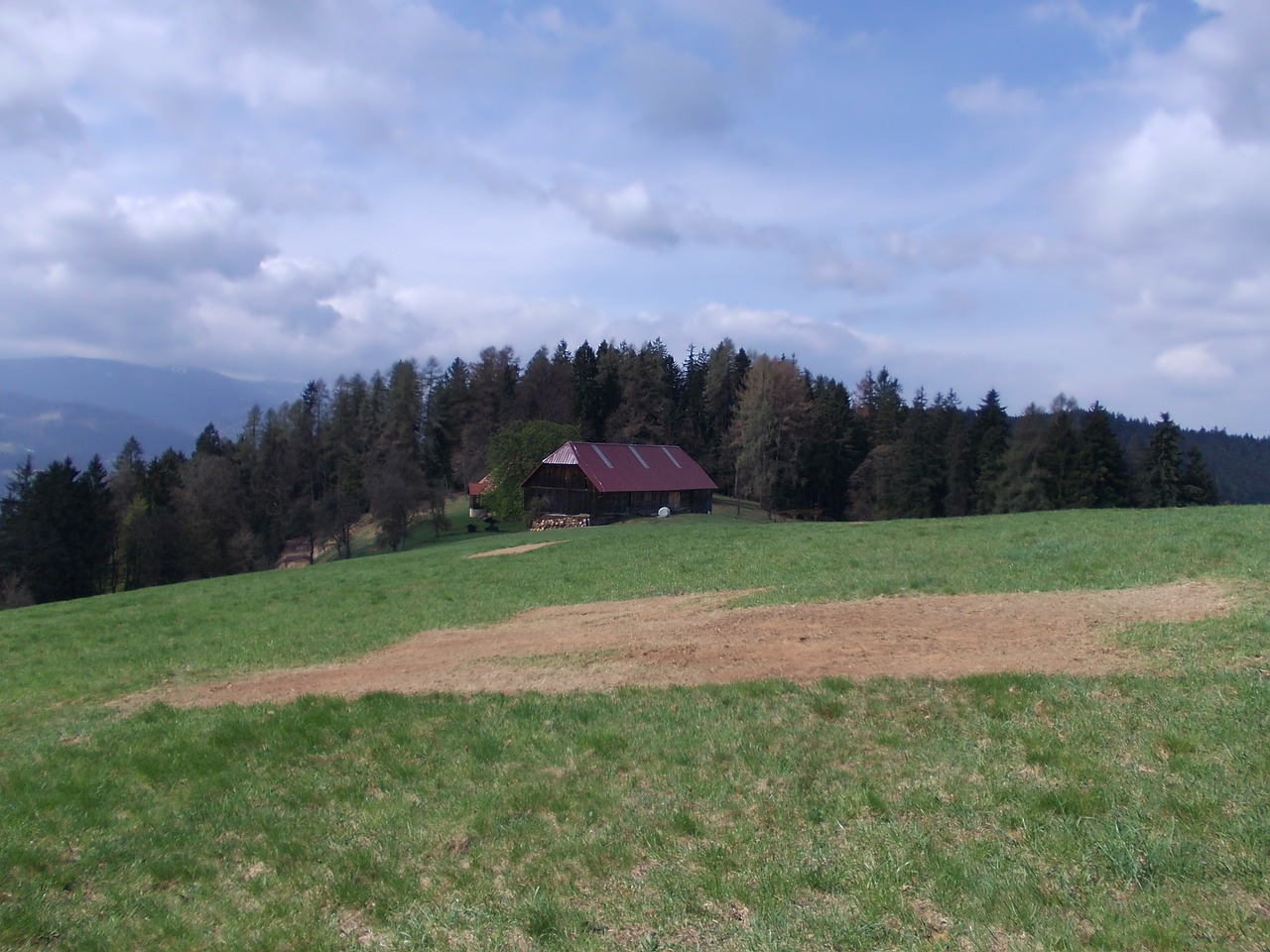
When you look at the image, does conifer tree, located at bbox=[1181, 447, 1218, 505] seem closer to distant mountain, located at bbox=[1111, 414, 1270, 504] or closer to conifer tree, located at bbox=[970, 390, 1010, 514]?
conifer tree, located at bbox=[970, 390, 1010, 514]

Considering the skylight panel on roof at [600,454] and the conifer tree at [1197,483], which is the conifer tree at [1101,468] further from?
the skylight panel on roof at [600,454]

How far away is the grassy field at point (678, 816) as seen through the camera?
5.12 meters

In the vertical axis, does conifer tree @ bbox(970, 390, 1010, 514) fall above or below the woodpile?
above

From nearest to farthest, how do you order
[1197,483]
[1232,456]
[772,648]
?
[772,648] < [1197,483] < [1232,456]

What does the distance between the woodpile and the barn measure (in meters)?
0.59

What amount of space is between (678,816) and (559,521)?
2367 inches

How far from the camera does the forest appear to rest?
2594 inches

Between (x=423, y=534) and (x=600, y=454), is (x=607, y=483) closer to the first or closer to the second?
(x=600, y=454)

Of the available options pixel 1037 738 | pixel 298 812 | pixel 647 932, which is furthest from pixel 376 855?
pixel 1037 738

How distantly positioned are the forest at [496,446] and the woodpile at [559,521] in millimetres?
9095

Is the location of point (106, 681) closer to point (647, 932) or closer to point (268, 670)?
point (268, 670)

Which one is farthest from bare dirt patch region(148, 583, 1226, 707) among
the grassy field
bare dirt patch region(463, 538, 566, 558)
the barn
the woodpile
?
the barn

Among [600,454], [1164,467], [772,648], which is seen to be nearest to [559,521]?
[600,454]

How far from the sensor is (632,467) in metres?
69.9
